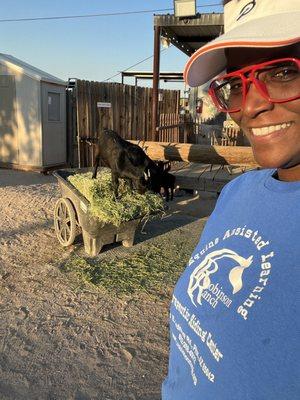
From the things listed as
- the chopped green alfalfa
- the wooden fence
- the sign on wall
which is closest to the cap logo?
the chopped green alfalfa

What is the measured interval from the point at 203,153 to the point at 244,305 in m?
5.55

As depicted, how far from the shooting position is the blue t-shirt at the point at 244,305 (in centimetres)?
84

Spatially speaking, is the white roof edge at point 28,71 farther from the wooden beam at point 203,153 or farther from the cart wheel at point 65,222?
the cart wheel at point 65,222

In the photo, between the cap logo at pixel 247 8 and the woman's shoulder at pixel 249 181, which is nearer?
the cap logo at pixel 247 8

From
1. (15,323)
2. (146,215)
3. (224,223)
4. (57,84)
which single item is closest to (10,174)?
(57,84)

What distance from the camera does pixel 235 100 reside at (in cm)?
119

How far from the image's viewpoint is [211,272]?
112 cm

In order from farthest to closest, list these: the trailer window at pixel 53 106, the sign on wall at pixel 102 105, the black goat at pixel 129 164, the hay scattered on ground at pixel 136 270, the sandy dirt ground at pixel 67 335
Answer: the sign on wall at pixel 102 105
the trailer window at pixel 53 106
the black goat at pixel 129 164
the hay scattered on ground at pixel 136 270
the sandy dirt ground at pixel 67 335

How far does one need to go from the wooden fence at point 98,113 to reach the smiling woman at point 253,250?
398 inches

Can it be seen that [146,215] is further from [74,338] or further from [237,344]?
[237,344]

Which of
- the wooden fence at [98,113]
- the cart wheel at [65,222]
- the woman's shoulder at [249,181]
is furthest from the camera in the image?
the wooden fence at [98,113]

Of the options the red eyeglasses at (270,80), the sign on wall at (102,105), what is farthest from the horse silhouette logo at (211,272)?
the sign on wall at (102,105)

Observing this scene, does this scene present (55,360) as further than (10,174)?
No

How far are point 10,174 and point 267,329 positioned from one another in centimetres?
1159
